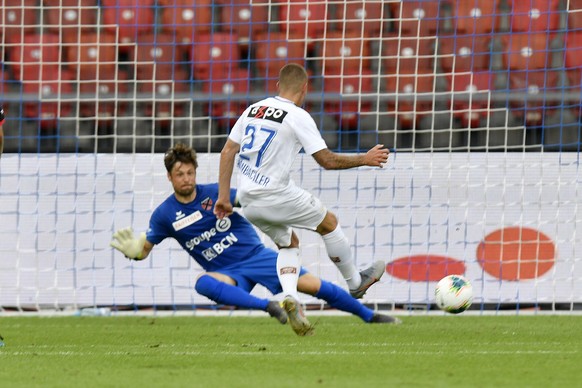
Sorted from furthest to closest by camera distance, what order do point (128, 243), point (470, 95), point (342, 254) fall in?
point (470, 95) < point (128, 243) < point (342, 254)

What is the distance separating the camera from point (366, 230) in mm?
10305

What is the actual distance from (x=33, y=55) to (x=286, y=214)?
4.96m

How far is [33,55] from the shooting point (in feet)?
38.3

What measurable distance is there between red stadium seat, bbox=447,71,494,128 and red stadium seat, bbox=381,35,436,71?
285mm

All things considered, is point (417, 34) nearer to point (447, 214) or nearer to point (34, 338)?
point (447, 214)

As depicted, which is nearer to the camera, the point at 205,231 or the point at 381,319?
the point at 205,231

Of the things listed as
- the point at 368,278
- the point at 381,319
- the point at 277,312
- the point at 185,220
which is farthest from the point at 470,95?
the point at 277,312

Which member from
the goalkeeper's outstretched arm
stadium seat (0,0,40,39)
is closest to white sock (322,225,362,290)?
the goalkeeper's outstretched arm

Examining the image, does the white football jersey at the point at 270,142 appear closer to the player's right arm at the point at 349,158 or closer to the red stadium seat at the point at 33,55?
the player's right arm at the point at 349,158

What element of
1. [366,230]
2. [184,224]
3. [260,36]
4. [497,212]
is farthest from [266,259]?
[260,36]

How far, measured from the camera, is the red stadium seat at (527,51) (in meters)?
10.9

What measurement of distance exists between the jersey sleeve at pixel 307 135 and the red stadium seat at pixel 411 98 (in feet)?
11.1

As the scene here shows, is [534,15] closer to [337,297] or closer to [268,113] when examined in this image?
[337,297]

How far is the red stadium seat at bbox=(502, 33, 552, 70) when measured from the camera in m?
10.9
